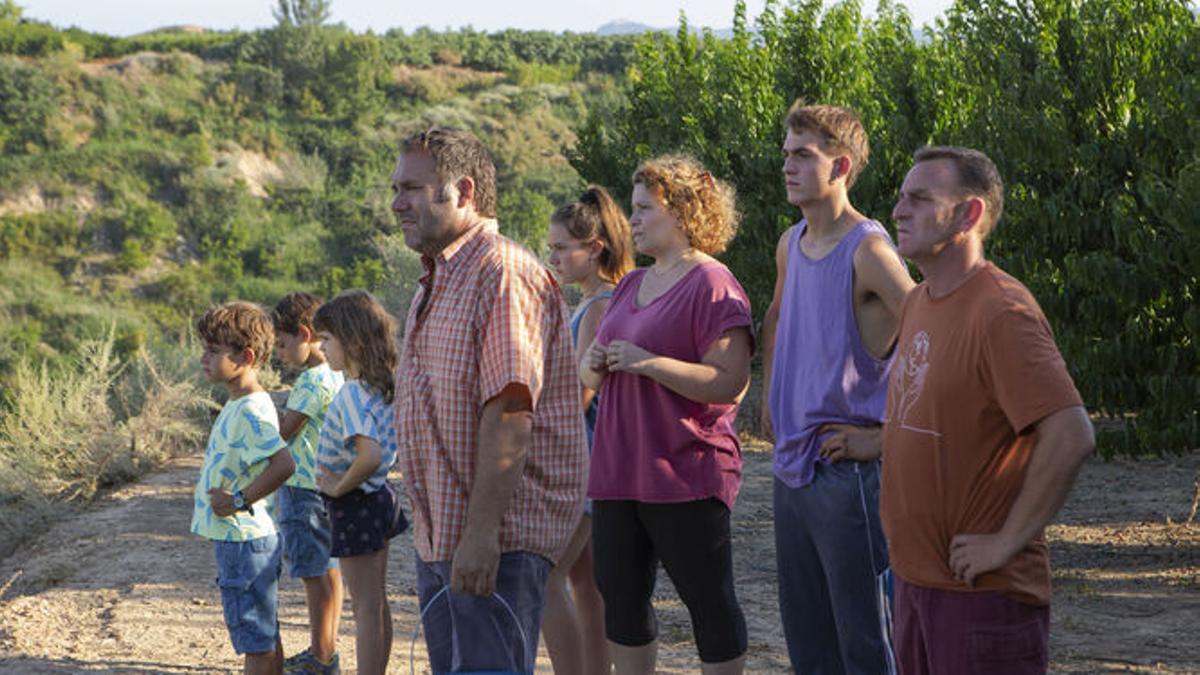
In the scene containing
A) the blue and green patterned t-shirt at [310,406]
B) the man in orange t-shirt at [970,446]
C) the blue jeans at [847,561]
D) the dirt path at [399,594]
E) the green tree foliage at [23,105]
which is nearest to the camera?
the man in orange t-shirt at [970,446]

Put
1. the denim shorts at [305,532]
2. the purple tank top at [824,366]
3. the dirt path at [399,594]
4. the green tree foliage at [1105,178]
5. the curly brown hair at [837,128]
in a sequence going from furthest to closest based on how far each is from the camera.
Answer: the green tree foliage at [1105,178], the dirt path at [399,594], the denim shorts at [305,532], the curly brown hair at [837,128], the purple tank top at [824,366]

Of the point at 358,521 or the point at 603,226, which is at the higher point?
the point at 603,226

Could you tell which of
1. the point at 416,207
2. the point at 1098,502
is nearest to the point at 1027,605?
the point at 416,207

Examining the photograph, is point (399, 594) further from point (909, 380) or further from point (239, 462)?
point (909, 380)

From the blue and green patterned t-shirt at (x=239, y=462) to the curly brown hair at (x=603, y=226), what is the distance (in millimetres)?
1234

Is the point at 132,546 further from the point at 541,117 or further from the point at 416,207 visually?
the point at 541,117

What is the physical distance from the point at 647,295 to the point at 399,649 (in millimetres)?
2884

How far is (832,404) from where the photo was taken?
148 inches

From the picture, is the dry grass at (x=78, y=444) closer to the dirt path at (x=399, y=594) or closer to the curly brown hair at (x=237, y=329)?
the dirt path at (x=399, y=594)

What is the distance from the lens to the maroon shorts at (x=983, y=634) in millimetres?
2955

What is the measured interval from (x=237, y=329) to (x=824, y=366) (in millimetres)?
2240

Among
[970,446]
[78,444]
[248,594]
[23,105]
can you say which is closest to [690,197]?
[970,446]

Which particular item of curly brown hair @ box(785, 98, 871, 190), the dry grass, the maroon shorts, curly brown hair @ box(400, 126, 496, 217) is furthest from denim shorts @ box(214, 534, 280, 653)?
the dry grass

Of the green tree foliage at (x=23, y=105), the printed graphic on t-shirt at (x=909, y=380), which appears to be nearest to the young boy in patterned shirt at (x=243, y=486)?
the printed graphic on t-shirt at (x=909, y=380)
